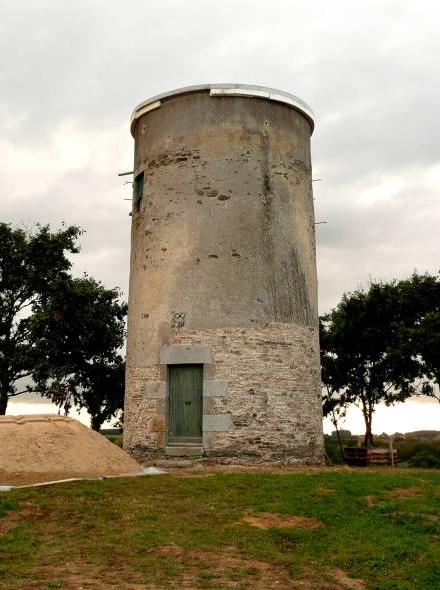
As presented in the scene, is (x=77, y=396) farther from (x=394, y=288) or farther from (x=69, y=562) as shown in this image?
(x=69, y=562)

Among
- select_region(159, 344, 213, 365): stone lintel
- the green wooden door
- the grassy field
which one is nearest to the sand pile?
the grassy field

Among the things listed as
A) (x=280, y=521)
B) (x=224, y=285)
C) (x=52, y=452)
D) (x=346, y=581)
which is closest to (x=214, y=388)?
(x=224, y=285)

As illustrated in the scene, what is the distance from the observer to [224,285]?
1727 centimetres

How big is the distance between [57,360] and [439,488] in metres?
16.4

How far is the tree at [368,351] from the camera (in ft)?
85.7

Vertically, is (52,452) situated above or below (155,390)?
below

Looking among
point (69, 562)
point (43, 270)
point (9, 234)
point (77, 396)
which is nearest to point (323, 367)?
point (77, 396)

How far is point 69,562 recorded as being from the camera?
27.3 ft

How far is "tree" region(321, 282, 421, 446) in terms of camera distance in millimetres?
26109

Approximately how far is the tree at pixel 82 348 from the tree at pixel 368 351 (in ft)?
29.4

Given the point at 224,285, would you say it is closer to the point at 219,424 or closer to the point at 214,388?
the point at 214,388

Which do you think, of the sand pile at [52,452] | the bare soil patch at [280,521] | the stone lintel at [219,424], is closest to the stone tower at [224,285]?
the stone lintel at [219,424]

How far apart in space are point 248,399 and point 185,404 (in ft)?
5.52

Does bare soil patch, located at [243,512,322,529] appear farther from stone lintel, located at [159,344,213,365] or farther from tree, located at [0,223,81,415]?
tree, located at [0,223,81,415]
